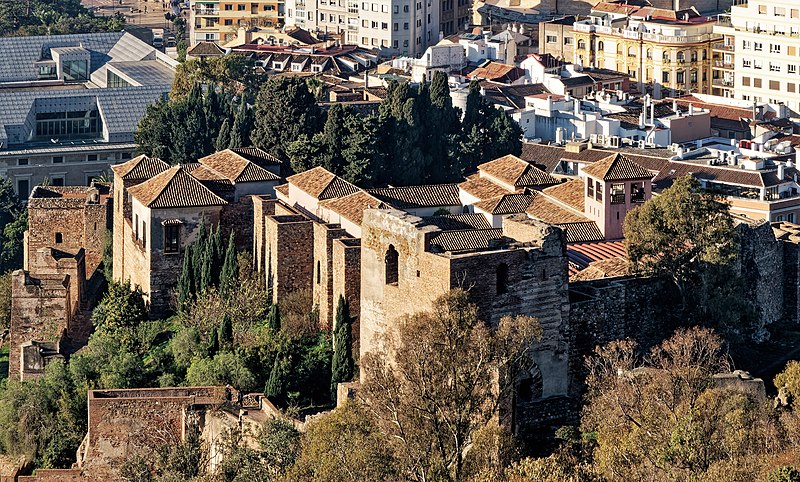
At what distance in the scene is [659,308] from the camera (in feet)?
165

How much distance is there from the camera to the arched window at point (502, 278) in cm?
4625

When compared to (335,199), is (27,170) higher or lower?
lower

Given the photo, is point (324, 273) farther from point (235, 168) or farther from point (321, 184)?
point (235, 168)

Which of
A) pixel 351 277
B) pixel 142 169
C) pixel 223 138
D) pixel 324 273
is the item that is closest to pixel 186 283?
pixel 324 273

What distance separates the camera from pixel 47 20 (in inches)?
5320

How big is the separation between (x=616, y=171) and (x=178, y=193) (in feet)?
38.7

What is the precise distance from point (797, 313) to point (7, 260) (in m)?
32.2

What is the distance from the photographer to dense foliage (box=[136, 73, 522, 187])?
A: 6488 centimetres

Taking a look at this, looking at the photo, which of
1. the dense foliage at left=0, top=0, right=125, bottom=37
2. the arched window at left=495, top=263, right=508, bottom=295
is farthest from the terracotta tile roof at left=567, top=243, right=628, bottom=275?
the dense foliage at left=0, top=0, right=125, bottom=37

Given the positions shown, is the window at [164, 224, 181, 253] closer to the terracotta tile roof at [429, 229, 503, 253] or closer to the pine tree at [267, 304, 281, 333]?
the pine tree at [267, 304, 281, 333]

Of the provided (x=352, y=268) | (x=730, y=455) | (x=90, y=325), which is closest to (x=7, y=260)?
(x=90, y=325)

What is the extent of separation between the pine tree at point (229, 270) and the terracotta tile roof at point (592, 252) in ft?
28.7

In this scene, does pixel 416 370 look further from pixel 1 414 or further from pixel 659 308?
pixel 1 414

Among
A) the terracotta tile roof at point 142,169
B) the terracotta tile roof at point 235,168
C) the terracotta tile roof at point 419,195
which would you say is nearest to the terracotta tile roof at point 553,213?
the terracotta tile roof at point 419,195
